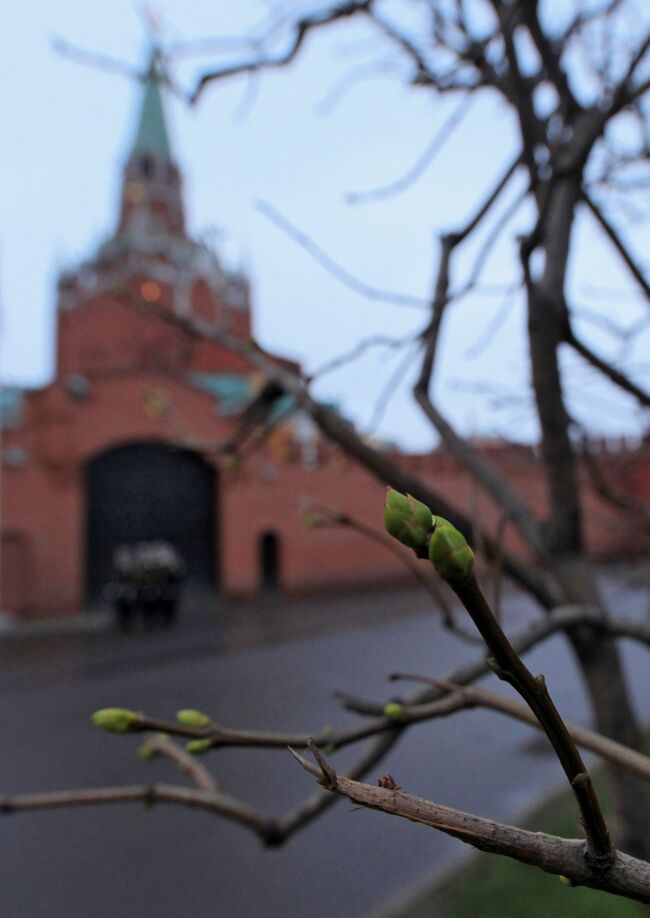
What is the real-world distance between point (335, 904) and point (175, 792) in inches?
100

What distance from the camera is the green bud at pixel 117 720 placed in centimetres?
77

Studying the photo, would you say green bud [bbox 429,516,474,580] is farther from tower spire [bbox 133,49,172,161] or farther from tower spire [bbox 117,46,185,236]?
tower spire [bbox 133,49,172,161]

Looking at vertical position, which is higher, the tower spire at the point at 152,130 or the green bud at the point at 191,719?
the tower spire at the point at 152,130

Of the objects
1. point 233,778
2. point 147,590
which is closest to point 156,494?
point 147,590

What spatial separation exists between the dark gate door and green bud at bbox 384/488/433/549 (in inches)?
577

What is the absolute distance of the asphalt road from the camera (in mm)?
3395

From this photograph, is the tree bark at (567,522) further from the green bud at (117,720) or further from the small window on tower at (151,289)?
the small window on tower at (151,289)

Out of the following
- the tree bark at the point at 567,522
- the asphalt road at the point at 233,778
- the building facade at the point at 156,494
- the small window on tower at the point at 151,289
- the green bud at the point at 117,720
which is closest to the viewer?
the green bud at the point at 117,720

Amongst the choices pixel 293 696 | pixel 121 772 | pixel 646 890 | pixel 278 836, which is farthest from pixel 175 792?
pixel 293 696

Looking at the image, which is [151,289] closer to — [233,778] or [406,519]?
[233,778]

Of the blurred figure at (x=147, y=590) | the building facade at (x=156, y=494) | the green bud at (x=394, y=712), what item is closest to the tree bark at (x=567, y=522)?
the green bud at (x=394, y=712)

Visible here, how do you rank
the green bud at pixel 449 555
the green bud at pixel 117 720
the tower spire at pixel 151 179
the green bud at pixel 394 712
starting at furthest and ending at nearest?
the tower spire at pixel 151 179, the green bud at pixel 394 712, the green bud at pixel 117 720, the green bud at pixel 449 555

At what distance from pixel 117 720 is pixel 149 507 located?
15.1 meters

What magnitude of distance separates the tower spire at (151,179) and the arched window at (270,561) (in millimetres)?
16024
